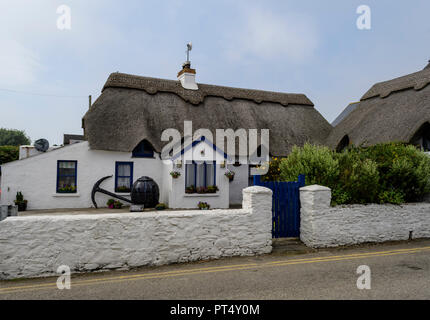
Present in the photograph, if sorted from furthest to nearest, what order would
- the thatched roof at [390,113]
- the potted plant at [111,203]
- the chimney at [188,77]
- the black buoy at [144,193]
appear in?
the chimney at [188,77], the thatched roof at [390,113], the potted plant at [111,203], the black buoy at [144,193]

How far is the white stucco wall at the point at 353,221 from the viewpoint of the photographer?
27.2 feet

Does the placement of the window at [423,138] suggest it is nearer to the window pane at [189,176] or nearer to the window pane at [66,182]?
the window pane at [189,176]

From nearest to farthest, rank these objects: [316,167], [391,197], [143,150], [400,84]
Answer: [391,197] → [316,167] → [143,150] → [400,84]

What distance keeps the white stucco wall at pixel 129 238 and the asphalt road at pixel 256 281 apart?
25 cm

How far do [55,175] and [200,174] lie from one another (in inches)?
300

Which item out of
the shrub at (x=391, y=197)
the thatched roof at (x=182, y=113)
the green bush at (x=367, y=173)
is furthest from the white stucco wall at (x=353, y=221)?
the thatched roof at (x=182, y=113)

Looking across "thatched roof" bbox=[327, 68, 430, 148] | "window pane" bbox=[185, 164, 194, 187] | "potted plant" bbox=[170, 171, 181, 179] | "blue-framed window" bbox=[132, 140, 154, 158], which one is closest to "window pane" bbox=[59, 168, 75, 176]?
"blue-framed window" bbox=[132, 140, 154, 158]

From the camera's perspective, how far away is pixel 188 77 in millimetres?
22000

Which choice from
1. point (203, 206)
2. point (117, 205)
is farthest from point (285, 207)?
point (117, 205)

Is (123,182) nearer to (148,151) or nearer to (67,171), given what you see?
(148,151)

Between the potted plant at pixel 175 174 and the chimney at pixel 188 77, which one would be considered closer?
the potted plant at pixel 175 174

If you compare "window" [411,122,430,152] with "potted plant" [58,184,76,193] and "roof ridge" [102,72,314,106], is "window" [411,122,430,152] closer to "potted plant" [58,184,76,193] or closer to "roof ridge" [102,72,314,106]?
"roof ridge" [102,72,314,106]
